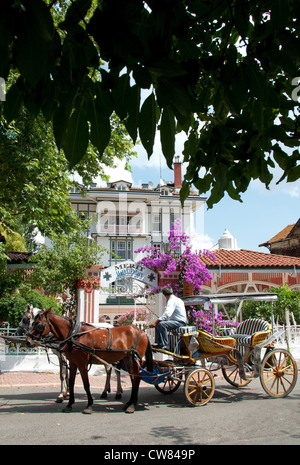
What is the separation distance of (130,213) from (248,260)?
21.9 m

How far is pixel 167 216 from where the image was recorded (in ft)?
118

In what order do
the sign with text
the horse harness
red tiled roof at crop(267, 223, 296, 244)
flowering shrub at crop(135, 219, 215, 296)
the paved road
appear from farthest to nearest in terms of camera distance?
1. red tiled roof at crop(267, 223, 296, 244)
2. the sign with text
3. flowering shrub at crop(135, 219, 215, 296)
4. the horse harness
5. the paved road

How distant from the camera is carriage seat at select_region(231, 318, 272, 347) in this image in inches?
305

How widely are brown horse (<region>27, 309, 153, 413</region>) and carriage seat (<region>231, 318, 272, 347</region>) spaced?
207cm

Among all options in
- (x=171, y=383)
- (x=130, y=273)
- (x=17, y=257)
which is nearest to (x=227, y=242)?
(x=130, y=273)

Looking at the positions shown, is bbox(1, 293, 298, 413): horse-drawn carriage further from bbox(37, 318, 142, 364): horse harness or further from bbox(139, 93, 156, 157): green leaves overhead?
bbox(139, 93, 156, 157): green leaves overhead

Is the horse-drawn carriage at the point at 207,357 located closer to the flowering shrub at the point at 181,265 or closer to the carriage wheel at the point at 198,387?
the carriage wheel at the point at 198,387

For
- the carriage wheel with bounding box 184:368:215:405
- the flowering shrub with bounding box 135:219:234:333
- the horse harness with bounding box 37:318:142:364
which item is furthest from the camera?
the flowering shrub with bounding box 135:219:234:333

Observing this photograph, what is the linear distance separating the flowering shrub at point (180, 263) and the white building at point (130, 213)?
883 inches

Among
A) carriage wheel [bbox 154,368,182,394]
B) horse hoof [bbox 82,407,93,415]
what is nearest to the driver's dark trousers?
carriage wheel [bbox 154,368,182,394]

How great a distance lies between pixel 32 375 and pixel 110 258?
82.6 feet

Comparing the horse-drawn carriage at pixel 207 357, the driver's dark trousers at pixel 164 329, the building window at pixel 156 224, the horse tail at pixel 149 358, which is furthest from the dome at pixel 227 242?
the building window at pixel 156 224

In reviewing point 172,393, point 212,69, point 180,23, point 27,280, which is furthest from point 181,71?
point 27,280

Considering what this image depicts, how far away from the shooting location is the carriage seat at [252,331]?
25.4ft
